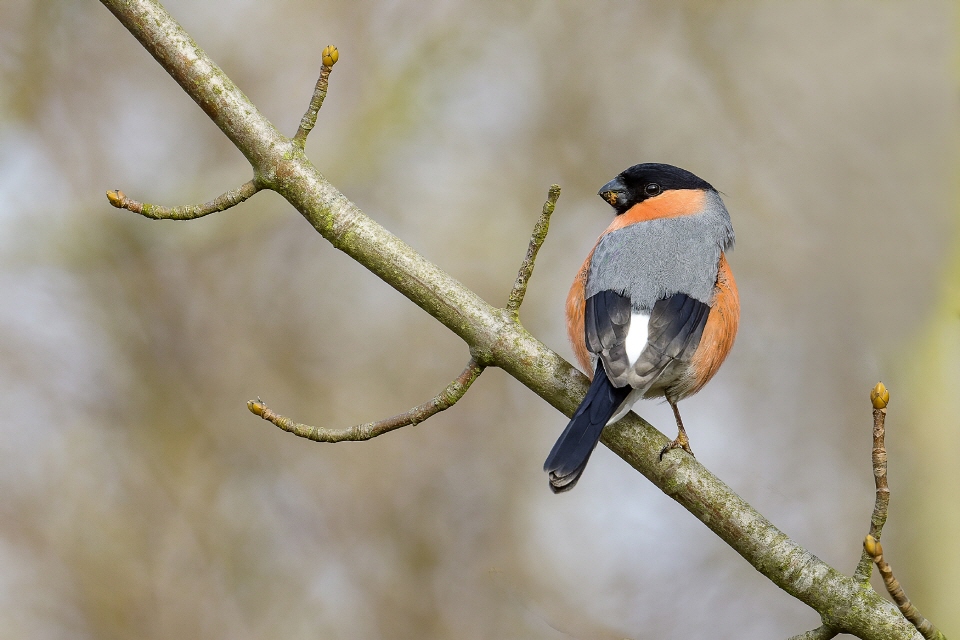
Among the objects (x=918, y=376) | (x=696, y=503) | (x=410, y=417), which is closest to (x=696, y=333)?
(x=696, y=503)

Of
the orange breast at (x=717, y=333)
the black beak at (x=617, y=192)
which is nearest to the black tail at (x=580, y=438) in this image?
the orange breast at (x=717, y=333)

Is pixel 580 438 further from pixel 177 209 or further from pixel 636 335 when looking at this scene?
pixel 177 209

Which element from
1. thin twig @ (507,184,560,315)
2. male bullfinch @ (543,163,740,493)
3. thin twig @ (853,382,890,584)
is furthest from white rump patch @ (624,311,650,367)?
thin twig @ (853,382,890,584)

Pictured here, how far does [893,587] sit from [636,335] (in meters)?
1.02

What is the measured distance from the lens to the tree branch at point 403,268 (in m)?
2.31

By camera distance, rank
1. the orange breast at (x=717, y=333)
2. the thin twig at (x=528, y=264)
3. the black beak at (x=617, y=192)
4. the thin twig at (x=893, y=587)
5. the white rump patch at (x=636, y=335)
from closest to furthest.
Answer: the thin twig at (x=893, y=587) < the thin twig at (x=528, y=264) < the white rump patch at (x=636, y=335) < the orange breast at (x=717, y=333) < the black beak at (x=617, y=192)

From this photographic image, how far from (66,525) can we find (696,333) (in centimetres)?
296

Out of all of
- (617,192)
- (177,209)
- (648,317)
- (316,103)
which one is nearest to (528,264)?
(648,317)

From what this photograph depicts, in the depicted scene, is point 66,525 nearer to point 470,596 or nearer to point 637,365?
point 470,596

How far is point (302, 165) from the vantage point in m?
2.42

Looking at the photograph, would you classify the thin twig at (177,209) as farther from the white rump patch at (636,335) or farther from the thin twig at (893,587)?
the thin twig at (893,587)

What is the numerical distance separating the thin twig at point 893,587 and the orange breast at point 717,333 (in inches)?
38.1

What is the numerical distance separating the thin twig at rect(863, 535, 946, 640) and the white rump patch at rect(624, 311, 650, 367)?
2.73 feet

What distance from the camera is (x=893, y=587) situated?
187cm
